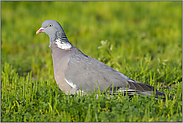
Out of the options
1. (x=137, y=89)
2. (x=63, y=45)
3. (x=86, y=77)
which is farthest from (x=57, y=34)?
(x=137, y=89)

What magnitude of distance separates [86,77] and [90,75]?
66 millimetres

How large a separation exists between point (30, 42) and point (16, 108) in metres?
4.12

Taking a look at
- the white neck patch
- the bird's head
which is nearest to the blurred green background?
the bird's head

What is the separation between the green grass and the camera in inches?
138

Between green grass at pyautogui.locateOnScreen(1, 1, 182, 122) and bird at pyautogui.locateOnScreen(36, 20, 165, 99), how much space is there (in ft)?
0.45

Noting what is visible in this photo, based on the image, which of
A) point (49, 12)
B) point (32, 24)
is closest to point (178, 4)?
point (49, 12)

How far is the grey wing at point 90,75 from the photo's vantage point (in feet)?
12.4

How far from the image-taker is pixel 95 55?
6.02m

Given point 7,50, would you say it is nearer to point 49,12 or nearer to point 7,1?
point 49,12

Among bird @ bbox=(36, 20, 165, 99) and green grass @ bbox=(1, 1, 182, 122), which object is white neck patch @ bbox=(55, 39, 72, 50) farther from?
green grass @ bbox=(1, 1, 182, 122)

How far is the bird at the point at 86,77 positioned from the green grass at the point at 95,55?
0.45 ft

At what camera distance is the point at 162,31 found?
27.7ft

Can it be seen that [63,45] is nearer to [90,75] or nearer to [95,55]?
[90,75]

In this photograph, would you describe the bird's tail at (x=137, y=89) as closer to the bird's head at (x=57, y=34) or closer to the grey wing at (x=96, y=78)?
the grey wing at (x=96, y=78)
